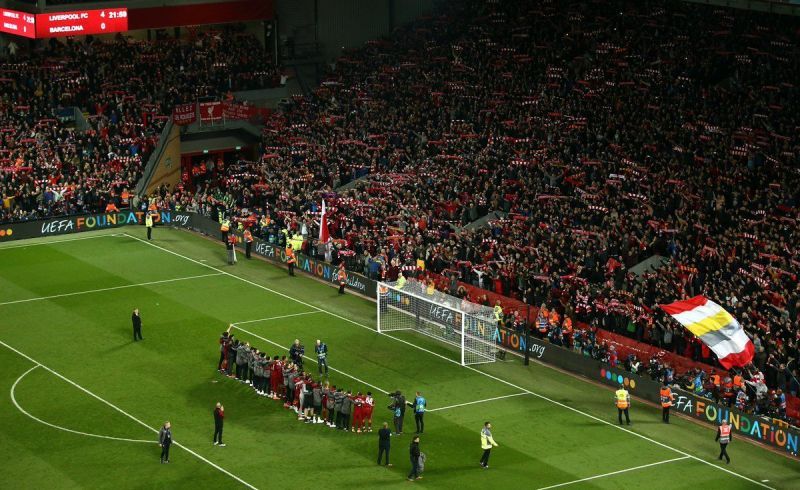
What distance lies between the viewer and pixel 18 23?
2938 inches

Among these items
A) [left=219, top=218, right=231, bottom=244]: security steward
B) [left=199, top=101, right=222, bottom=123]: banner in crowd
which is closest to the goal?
[left=219, top=218, right=231, bottom=244]: security steward

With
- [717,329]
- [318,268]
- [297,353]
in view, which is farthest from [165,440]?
[318,268]

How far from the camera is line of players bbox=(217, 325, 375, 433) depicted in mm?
45562

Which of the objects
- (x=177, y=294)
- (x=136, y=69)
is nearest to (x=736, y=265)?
(x=177, y=294)

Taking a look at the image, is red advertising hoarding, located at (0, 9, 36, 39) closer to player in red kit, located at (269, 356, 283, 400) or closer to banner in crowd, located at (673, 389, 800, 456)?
player in red kit, located at (269, 356, 283, 400)

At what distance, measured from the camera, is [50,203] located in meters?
69.2

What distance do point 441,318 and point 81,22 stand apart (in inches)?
1291

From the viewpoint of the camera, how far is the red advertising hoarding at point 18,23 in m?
73.9

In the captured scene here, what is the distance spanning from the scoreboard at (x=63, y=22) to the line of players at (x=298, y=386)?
2990 cm

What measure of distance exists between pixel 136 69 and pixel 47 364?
3192 centimetres

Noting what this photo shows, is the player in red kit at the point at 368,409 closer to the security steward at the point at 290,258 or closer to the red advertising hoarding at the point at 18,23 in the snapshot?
the security steward at the point at 290,258

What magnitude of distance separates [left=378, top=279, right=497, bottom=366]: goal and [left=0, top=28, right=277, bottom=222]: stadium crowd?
20.8 metres

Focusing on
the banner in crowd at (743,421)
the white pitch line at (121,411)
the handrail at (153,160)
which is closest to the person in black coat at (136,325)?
the white pitch line at (121,411)

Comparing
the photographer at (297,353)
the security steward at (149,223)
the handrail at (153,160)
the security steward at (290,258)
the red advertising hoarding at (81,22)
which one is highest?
the red advertising hoarding at (81,22)
